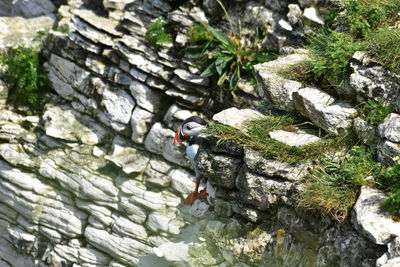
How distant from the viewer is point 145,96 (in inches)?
421

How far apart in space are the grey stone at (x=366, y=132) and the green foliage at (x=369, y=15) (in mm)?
1324

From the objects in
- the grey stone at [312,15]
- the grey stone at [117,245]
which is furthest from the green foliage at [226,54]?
the grey stone at [117,245]

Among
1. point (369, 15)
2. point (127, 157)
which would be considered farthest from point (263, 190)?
point (127, 157)

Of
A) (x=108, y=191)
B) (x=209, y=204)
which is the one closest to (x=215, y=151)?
(x=209, y=204)

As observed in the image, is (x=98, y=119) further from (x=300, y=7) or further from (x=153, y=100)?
(x=300, y=7)

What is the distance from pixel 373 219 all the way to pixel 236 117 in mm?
2402

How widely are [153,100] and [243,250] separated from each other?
12.5ft

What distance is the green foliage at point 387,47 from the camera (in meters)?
7.26

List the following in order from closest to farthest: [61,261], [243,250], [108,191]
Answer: [243,250]
[108,191]
[61,261]

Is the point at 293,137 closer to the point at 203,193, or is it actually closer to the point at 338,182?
the point at 338,182

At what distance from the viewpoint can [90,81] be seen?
11.2 meters

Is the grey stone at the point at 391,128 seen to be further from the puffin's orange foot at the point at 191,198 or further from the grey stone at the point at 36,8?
the grey stone at the point at 36,8

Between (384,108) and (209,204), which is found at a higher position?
(384,108)

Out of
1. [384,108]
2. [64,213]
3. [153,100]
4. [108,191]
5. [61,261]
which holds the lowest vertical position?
[61,261]
